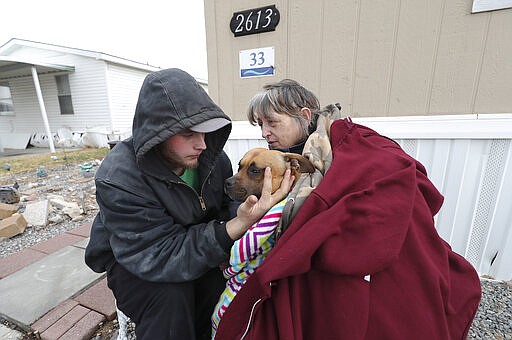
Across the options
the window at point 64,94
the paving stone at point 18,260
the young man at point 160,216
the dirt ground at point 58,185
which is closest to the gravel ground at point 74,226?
the dirt ground at point 58,185

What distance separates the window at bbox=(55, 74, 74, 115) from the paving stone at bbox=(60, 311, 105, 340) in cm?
1269

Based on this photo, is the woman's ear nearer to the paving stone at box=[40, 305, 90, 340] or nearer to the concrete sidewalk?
the concrete sidewalk

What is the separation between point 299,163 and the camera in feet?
4.55

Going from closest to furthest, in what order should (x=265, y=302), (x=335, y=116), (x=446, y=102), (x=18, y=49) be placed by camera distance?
(x=265, y=302)
(x=335, y=116)
(x=446, y=102)
(x=18, y=49)

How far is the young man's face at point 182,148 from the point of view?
1.39 metres

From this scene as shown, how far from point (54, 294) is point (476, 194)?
3.69 meters

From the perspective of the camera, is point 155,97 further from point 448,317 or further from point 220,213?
point 448,317

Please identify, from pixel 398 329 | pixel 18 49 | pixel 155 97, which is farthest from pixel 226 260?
pixel 18 49

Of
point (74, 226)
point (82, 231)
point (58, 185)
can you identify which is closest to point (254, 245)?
point (82, 231)

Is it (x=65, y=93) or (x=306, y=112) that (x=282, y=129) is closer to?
(x=306, y=112)

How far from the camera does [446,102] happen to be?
86.1 inches

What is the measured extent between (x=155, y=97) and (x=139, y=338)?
1.23 meters

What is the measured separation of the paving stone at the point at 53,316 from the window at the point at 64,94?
1244 centimetres

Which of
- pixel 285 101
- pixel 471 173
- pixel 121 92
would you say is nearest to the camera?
pixel 285 101
